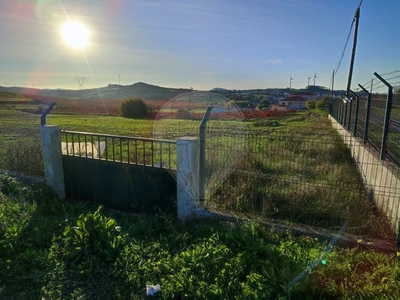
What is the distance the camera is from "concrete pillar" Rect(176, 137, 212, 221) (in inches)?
161

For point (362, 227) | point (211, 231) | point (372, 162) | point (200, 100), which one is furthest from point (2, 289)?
point (200, 100)

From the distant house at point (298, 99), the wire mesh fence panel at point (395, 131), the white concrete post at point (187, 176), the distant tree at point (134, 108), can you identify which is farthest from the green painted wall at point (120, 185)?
the distant house at point (298, 99)

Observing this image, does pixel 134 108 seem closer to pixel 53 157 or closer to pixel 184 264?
pixel 53 157

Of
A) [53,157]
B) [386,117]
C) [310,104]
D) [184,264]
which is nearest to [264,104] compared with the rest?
[310,104]

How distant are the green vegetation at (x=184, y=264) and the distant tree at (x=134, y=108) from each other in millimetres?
24558

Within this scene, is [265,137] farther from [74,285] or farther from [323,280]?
[74,285]

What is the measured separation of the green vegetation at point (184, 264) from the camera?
105 inches

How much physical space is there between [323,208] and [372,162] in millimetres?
1674

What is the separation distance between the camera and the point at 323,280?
2.68m

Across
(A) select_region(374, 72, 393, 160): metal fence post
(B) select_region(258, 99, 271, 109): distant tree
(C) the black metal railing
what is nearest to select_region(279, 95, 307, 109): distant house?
(B) select_region(258, 99, 271, 109): distant tree

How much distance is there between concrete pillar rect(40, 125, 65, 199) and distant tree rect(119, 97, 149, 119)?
22.9m

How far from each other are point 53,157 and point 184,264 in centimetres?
368

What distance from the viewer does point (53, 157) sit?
541cm

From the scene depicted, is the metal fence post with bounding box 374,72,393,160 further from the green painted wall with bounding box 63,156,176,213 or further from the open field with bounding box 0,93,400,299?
the green painted wall with bounding box 63,156,176,213
